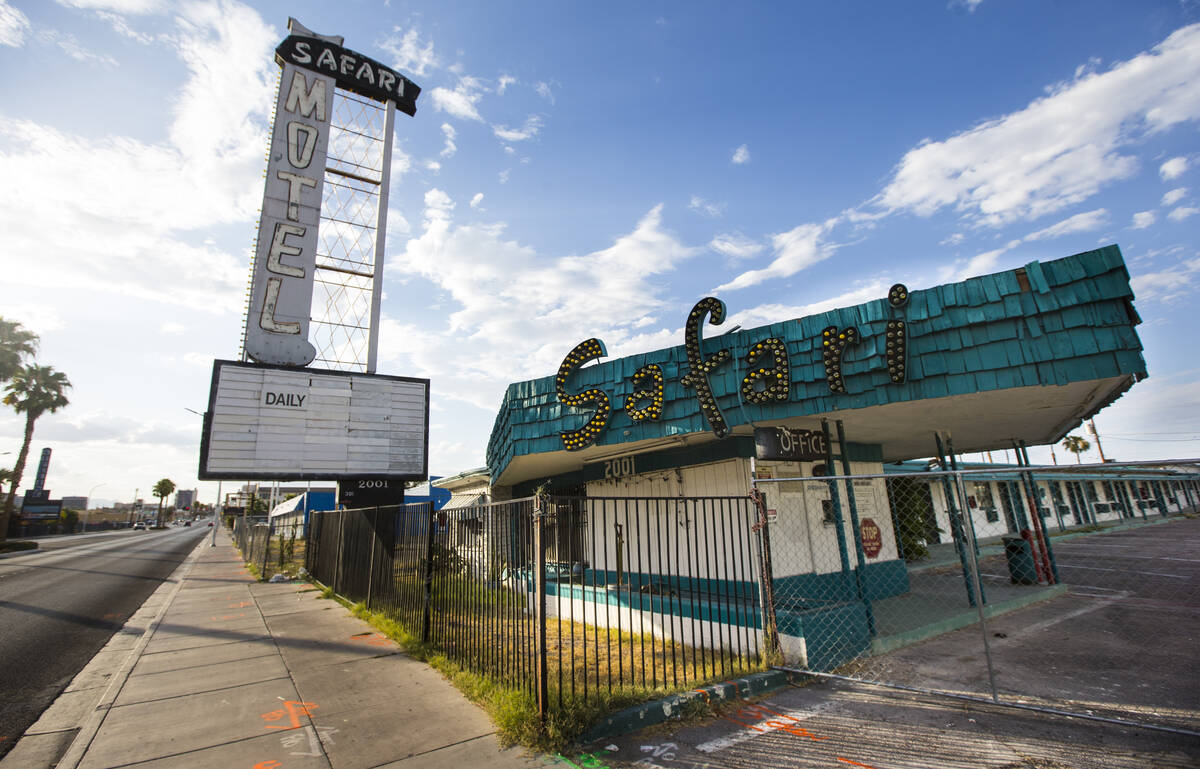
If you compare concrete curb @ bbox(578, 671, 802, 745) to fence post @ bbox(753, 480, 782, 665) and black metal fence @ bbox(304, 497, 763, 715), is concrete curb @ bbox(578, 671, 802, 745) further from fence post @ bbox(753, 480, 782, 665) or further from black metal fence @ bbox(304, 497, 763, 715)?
fence post @ bbox(753, 480, 782, 665)

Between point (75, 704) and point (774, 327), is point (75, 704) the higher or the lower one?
the lower one

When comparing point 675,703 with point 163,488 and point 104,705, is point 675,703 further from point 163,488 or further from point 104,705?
point 163,488

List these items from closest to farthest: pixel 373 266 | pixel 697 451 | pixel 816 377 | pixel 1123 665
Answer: pixel 1123 665, pixel 816 377, pixel 697 451, pixel 373 266

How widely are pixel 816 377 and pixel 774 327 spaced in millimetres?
937

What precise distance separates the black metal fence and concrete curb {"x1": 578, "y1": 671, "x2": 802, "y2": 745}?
0.80 ft

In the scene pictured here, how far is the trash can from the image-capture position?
11375 millimetres

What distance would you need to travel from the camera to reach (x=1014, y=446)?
41.5 feet

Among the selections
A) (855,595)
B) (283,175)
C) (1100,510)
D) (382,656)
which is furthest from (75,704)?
(1100,510)

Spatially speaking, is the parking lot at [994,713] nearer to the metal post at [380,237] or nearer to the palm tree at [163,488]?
the metal post at [380,237]

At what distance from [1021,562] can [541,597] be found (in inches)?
477

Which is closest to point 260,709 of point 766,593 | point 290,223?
point 766,593

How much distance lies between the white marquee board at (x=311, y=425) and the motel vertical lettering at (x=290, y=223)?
2.79 ft

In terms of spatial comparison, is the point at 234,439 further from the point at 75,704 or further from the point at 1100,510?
the point at 1100,510

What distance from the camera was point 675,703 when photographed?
5180mm
